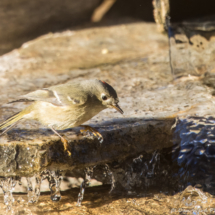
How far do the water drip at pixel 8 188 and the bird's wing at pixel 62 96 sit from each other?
Result: 77cm

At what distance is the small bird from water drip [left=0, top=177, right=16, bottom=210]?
50 centimetres

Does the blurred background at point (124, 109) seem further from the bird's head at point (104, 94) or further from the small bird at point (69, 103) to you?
the bird's head at point (104, 94)

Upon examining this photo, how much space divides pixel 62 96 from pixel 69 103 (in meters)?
0.11

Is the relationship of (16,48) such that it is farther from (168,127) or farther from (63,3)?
(168,127)

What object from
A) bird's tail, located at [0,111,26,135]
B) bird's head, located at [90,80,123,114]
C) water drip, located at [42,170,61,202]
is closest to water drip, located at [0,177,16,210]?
water drip, located at [42,170,61,202]

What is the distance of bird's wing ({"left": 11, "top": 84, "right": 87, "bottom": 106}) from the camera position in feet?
9.25

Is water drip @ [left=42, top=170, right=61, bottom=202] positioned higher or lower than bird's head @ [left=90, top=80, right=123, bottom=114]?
lower

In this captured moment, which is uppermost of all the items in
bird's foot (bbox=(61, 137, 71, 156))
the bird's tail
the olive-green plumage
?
the olive-green plumage

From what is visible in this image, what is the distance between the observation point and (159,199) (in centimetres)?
342

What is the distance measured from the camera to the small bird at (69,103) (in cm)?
285

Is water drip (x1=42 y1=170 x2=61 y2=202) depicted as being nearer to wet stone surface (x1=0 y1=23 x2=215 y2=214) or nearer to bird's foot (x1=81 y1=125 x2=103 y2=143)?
wet stone surface (x1=0 y1=23 x2=215 y2=214)

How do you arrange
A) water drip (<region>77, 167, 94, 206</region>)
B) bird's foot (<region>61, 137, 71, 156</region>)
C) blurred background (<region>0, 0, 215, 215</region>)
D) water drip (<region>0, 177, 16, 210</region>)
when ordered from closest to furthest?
bird's foot (<region>61, 137, 71, 156</region>)
water drip (<region>0, 177, 16, 210</region>)
blurred background (<region>0, 0, 215, 215</region>)
water drip (<region>77, 167, 94, 206</region>)

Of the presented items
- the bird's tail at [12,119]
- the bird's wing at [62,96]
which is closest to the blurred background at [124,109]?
the bird's tail at [12,119]

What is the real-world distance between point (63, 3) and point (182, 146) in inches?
181
